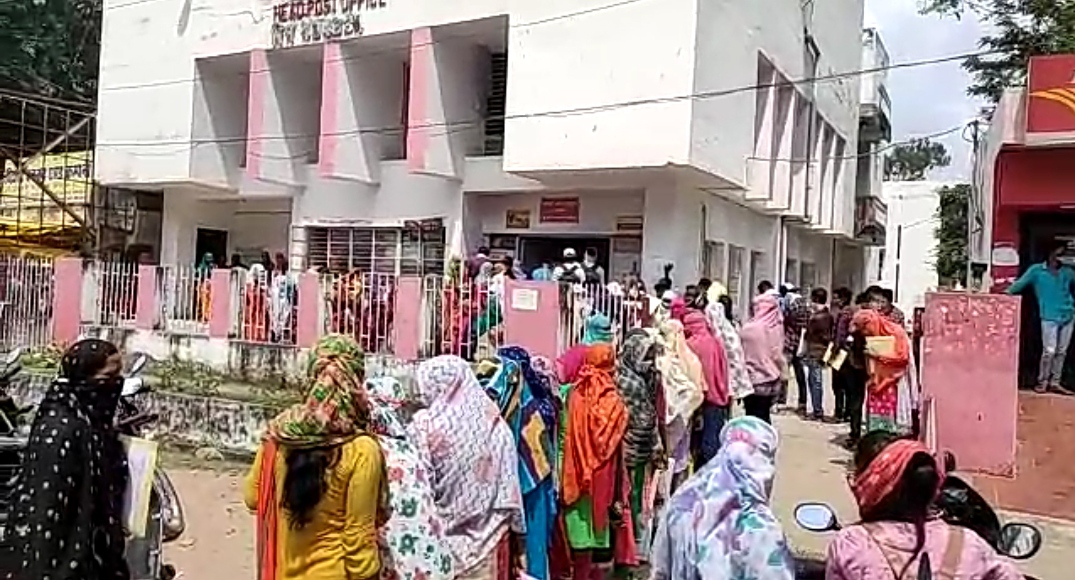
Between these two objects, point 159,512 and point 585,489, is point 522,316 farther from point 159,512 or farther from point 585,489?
point 159,512

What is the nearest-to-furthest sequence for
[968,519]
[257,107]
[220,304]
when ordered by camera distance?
[968,519] → [220,304] → [257,107]

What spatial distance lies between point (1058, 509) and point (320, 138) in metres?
13.9

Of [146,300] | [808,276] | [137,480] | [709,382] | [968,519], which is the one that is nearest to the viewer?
[968,519]

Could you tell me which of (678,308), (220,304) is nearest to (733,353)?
(678,308)

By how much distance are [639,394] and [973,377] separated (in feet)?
12.3

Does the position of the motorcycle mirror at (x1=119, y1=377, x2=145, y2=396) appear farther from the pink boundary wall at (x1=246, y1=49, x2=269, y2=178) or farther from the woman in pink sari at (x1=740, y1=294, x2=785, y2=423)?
the pink boundary wall at (x1=246, y1=49, x2=269, y2=178)

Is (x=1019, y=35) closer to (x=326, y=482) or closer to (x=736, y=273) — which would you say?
(x=736, y=273)

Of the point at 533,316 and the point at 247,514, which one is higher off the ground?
the point at 533,316

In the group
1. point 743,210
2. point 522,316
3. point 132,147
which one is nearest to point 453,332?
point 522,316

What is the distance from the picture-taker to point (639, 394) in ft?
24.0

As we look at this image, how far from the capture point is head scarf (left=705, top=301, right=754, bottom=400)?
9867mm

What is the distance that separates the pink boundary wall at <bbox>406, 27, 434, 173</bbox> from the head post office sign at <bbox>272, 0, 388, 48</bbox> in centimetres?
111

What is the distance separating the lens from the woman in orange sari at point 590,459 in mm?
6336

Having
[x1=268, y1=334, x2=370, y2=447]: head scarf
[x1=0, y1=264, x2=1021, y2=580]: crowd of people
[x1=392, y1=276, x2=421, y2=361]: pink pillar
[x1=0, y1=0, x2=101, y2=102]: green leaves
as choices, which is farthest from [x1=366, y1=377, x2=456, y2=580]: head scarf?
[x1=0, y1=0, x2=101, y2=102]: green leaves
